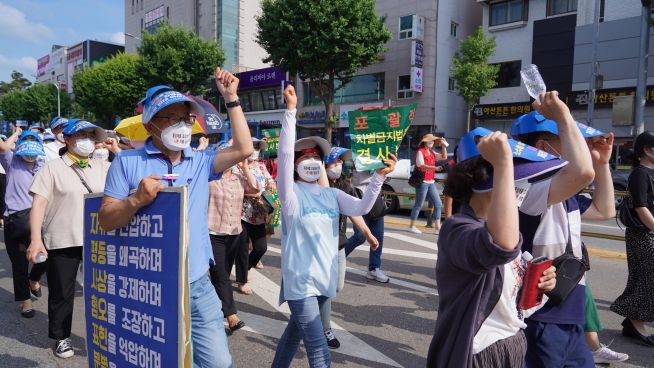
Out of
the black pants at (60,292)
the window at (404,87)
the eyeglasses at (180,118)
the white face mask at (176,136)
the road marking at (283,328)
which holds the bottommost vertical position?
the road marking at (283,328)

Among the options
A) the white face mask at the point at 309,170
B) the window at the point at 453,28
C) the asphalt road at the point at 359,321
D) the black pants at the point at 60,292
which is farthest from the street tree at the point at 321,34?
the white face mask at the point at 309,170

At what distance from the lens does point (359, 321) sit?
460cm

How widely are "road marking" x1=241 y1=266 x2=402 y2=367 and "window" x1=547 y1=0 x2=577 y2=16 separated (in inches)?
928

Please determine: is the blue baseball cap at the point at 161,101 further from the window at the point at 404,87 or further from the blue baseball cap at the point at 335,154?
the window at the point at 404,87

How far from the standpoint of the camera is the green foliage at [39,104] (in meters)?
63.7

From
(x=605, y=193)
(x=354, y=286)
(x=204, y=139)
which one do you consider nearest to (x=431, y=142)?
(x=354, y=286)

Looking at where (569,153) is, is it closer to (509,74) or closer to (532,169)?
(532,169)

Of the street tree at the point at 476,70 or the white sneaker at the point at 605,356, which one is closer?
the white sneaker at the point at 605,356

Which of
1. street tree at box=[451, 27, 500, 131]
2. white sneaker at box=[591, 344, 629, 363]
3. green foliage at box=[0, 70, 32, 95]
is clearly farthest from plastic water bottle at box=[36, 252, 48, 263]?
green foliage at box=[0, 70, 32, 95]

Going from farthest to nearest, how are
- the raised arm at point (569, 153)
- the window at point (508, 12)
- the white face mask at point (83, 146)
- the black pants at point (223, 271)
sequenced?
the window at point (508, 12), the black pants at point (223, 271), the white face mask at point (83, 146), the raised arm at point (569, 153)

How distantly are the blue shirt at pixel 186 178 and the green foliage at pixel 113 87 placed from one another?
1410 inches

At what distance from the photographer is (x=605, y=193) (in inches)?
109

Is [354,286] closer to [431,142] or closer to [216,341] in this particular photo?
[216,341]

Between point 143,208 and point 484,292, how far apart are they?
4.96ft
